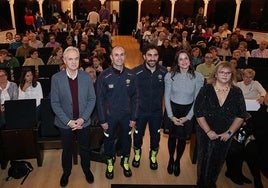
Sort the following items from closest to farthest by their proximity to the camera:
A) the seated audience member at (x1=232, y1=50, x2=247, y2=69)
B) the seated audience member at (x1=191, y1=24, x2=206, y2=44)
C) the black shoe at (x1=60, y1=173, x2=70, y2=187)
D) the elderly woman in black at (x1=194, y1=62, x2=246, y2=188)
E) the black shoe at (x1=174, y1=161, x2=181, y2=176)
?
the elderly woman in black at (x1=194, y1=62, x2=246, y2=188)
the black shoe at (x1=60, y1=173, x2=70, y2=187)
the black shoe at (x1=174, y1=161, x2=181, y2=176)
the seated audience member at (x1=232, y1=50, x2=247, y2=69)
the seated audience member at (x1=191, y1=24, x2=206, y2=44)

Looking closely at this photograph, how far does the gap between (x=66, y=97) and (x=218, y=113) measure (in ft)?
5.46

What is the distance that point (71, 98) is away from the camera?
3109mm

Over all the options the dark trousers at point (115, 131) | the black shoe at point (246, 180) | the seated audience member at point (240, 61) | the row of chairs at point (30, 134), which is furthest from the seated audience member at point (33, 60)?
the black shoe at point (246, 180)

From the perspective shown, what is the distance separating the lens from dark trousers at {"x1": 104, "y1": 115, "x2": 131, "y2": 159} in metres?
3.34

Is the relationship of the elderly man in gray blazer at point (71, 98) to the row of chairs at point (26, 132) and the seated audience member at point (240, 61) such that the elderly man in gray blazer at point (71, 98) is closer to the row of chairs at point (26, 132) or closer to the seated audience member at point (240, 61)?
the row of chairs at point (26, 132)

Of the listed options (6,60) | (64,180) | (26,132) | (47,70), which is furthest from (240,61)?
(6,60)

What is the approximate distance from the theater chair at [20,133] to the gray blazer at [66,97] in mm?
731

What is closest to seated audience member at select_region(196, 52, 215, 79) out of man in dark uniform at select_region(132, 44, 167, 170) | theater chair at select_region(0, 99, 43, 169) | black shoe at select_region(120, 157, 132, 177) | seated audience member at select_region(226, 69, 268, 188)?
seated audience member at select_region(226, 69, 268, 188)

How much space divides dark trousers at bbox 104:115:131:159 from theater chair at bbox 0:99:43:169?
3.31 feet

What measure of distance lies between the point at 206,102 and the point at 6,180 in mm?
2717

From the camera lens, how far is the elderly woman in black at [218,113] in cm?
283

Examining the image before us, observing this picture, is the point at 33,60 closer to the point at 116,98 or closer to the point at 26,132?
the point at 26,132

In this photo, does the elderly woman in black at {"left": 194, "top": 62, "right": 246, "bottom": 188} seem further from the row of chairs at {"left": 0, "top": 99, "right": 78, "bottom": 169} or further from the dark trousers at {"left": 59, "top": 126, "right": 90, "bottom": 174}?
the row of chairs at {"left": 0, "top": 99, "right": 78, "bottom": 169}

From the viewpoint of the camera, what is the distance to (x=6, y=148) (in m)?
3.65
